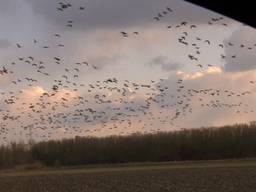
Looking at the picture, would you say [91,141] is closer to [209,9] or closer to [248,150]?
[248,150]

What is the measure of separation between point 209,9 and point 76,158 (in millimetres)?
86408

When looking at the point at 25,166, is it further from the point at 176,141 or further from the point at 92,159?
the point at 176,141

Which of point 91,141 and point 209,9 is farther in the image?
point 91,141

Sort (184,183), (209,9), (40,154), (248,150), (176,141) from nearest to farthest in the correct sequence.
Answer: (209,9) → (184,183) → (248,150) → (176,141) → (40,154)

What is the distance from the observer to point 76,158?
8800cm

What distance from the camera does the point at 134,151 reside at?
280 feet

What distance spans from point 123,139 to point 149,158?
20.3 ft

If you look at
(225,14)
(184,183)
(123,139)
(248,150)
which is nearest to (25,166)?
(123,139)

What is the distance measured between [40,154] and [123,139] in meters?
12.3

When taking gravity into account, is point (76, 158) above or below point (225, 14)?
above

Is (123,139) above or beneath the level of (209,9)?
above

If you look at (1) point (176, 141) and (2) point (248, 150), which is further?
(1) point (176, 141)

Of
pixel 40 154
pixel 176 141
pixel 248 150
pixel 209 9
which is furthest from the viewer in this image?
pixel 40 154

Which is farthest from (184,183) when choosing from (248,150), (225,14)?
(248,150)
